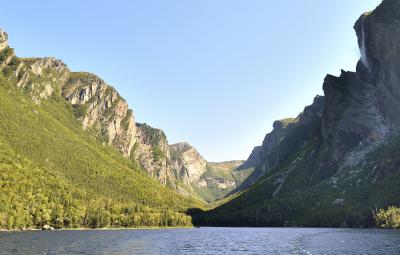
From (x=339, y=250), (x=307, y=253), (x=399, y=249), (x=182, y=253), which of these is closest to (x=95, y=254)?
(x=182, y=253)

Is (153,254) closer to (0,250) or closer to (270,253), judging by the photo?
(270,253)

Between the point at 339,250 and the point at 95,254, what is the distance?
211 ft

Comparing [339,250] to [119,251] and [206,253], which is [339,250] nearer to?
[206,253]

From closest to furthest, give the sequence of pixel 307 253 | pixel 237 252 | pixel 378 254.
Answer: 1. pixel 378 254
2. pixel 307 253
3. pixel 237 252

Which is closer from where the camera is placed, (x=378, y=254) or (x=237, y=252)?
(x=378, y=254)

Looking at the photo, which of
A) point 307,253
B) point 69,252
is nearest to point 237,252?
point 307,253

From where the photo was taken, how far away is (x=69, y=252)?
11856 centimetres

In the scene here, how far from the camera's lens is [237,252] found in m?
122

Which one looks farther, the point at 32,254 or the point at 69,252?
the point at 69,252

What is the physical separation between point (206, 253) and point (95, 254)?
28.7 metres

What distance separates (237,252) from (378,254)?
35750 millimetres

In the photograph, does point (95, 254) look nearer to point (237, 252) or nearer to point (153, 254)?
point (153, 254)

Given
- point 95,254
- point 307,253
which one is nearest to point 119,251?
point 95,254

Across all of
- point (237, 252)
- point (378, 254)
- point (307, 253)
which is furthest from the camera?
point (237, 252)
